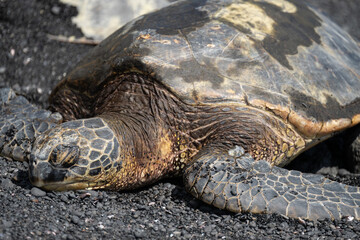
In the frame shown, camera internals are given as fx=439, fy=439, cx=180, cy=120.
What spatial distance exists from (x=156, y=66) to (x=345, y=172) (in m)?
2.24

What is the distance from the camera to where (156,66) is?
12.0 ft

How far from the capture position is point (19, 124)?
3959mm

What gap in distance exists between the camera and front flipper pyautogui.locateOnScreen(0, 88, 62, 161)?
3766 millimetres

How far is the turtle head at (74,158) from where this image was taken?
3047 millimetres

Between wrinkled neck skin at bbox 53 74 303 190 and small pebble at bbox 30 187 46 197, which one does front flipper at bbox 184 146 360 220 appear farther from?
small pebble at bbox 30 187 46 197

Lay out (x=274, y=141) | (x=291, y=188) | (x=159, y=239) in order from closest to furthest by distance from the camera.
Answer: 1. (x=159, y=239)
2. (x=291, y=188)
3. (x=274, y=141)

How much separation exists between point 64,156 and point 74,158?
7 centimetres

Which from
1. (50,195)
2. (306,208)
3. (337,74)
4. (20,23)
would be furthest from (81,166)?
(20,23)

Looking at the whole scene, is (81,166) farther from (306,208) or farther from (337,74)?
(337,74)

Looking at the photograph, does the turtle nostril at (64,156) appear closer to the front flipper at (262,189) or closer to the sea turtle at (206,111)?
the sea turtle at (206,111)

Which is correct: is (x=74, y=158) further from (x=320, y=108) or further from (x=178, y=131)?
(x=320, y=108)

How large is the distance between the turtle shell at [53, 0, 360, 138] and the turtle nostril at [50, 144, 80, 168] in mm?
964

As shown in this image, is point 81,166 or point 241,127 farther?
point 241,127

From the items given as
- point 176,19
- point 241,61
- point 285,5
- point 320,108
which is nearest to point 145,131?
point 241,61
